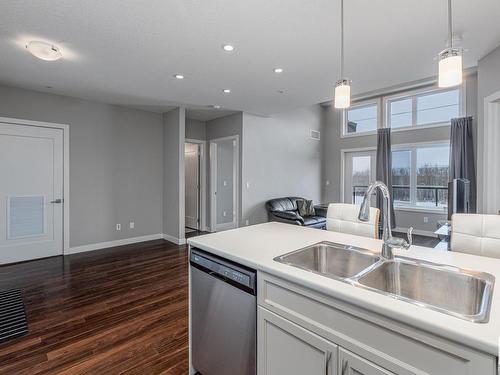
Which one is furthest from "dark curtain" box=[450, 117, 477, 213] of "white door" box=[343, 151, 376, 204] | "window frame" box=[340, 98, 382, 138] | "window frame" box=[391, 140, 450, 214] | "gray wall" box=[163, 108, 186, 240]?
"gray wall" box=[163, 108, 186, 240]

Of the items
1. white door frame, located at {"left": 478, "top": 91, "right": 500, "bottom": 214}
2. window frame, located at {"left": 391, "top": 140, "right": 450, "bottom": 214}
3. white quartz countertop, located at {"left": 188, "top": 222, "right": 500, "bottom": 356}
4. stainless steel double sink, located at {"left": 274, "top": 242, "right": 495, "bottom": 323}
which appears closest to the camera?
white quartz countertop, located at {"left": 188, "top": 222, "right": 500, "bottom": 356}

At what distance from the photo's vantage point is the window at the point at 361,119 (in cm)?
662

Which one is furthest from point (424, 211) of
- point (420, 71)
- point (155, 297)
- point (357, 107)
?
point (155, 297)

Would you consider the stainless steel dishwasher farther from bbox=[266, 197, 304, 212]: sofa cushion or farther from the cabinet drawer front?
bbox=[266, 197, 304, 212]: sofa cushion

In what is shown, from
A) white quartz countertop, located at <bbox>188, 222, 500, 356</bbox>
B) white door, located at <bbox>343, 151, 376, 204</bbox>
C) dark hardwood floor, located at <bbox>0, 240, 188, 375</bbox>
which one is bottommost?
dark hardwood floor, located at <bbox>0, 240, 188, 375</bbox>

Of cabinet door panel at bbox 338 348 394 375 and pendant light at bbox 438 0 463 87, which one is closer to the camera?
cabinet door panel at bbox 338 348 394 375

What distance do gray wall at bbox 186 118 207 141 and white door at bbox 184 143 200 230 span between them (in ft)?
0.83

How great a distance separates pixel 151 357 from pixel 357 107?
23.2 ft

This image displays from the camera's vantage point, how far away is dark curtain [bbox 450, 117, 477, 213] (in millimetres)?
4996

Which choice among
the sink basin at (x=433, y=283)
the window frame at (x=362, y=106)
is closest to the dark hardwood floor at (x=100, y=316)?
the sink basin at (x=433, y=283)

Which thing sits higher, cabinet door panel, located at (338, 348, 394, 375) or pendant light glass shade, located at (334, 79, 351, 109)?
pendant light glass shade, located at (334, 79, 351, 109)

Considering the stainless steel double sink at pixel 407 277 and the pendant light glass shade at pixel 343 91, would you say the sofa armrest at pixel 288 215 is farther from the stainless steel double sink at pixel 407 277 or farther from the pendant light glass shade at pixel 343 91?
the pendant light glass shade at pixel 343 91

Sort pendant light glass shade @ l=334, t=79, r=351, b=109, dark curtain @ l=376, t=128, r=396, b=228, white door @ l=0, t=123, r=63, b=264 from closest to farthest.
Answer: pendant light glass shade @ l=334, t=79, r=351, b=109 → white door @ l=0, t=123, r=63, b=264 → dark curtain @ l=376, t=128, r=396, b=228

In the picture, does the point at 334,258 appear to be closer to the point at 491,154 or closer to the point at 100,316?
the point at 100,316
